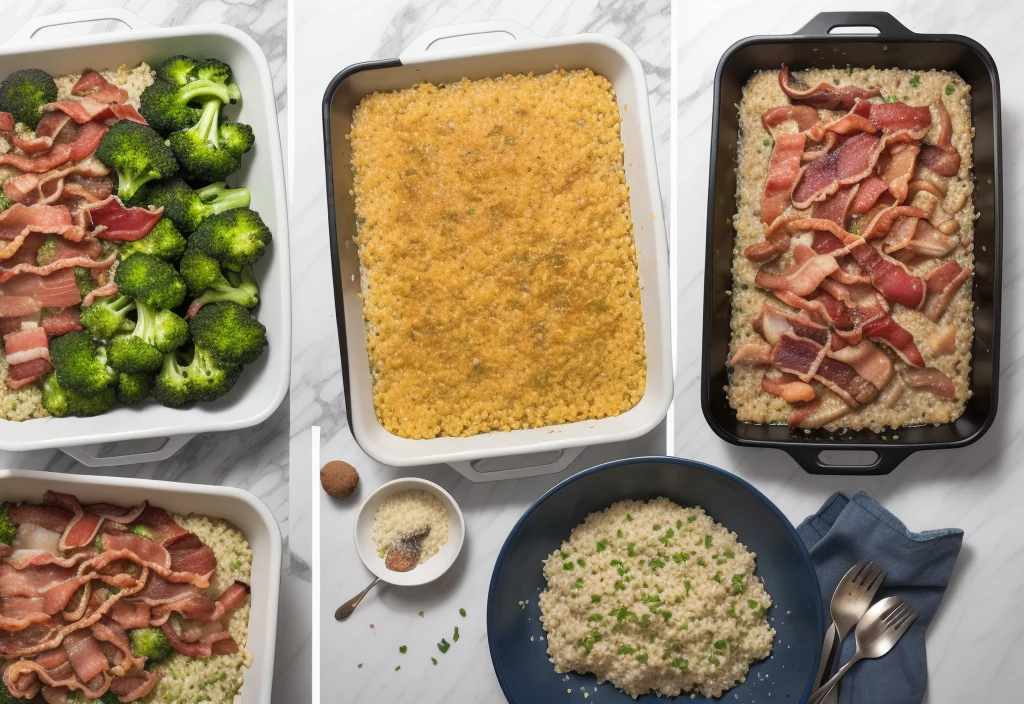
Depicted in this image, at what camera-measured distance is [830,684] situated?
284 centimetres

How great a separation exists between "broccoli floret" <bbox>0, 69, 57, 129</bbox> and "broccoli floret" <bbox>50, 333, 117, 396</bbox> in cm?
80

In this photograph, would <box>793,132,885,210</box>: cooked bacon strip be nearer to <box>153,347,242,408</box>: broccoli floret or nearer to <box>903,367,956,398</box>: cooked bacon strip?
<box>903,367,956,398</box>: cooked bacon strip

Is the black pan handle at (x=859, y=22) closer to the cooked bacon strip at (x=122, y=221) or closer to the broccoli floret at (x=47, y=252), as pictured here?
the cooked bacon strip at (x=122, y=221)

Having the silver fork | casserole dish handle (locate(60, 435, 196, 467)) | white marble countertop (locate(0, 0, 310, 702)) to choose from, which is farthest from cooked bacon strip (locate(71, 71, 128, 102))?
the silver fork

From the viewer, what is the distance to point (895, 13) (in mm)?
3059

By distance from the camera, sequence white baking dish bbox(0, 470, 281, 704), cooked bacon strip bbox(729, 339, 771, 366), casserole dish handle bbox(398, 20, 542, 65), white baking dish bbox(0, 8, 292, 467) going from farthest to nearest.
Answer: casserole dish handle bbox(398, 20, 542, 65) < cooked bacon strip bbox(729, 339, 771, 366) < white baking dish bbox(0, 8, 292, 467) < white baking dish bbox(0, 470, 281, 704)

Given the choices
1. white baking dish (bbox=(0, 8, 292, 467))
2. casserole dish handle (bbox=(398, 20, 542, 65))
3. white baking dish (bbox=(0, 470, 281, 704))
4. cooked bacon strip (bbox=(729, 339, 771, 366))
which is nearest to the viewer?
white baking dish (bbox=(0, 470, 281, 704))

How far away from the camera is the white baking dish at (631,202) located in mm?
2762

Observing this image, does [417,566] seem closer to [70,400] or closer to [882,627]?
[70,400]

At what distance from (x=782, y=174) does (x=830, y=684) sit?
1.81m

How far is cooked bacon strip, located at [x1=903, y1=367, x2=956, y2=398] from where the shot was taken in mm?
2850

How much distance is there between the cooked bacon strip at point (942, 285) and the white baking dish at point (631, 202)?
0.95 meters

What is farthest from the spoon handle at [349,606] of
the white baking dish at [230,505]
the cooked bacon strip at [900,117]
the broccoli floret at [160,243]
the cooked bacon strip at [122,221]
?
the cooked bacon strip at [900,117]

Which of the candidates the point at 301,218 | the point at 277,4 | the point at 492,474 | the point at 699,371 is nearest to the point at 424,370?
the point at 492,474
